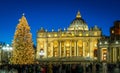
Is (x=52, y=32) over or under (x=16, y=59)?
over

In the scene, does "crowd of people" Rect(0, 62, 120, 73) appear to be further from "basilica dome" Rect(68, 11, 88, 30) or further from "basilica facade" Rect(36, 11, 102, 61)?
"basilica dome" Rect(68, 11, 88, 30)

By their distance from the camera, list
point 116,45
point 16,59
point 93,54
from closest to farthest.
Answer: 1. point 16,59
2. point 116,45
3. point 93,54

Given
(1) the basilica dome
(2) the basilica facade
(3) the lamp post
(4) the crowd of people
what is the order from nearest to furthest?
(4) the crowd of people, (3) the lamp post, (2) the basilica facade, (1) the basilica dome

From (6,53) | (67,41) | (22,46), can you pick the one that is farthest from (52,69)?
(67,41)

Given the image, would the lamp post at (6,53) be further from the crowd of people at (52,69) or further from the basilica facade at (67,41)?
the crowd of people at (52,69)

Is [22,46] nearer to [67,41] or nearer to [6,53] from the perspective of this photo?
[6,53]

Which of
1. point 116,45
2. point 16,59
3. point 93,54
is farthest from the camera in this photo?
A: point 93,54

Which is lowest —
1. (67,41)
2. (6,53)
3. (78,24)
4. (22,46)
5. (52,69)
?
(52,69)

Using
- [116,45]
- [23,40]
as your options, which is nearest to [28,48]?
[23,40]

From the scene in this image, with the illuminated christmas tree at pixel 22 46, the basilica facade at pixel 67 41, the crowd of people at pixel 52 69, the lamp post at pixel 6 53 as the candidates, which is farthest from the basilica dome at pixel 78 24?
the crowd of people at pixel 52 69

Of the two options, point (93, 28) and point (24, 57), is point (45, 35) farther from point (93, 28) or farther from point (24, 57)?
point (24, 57)

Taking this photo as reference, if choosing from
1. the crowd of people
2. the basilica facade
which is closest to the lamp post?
the basilica facade

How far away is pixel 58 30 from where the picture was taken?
165 metres

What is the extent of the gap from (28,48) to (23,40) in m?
1.75
